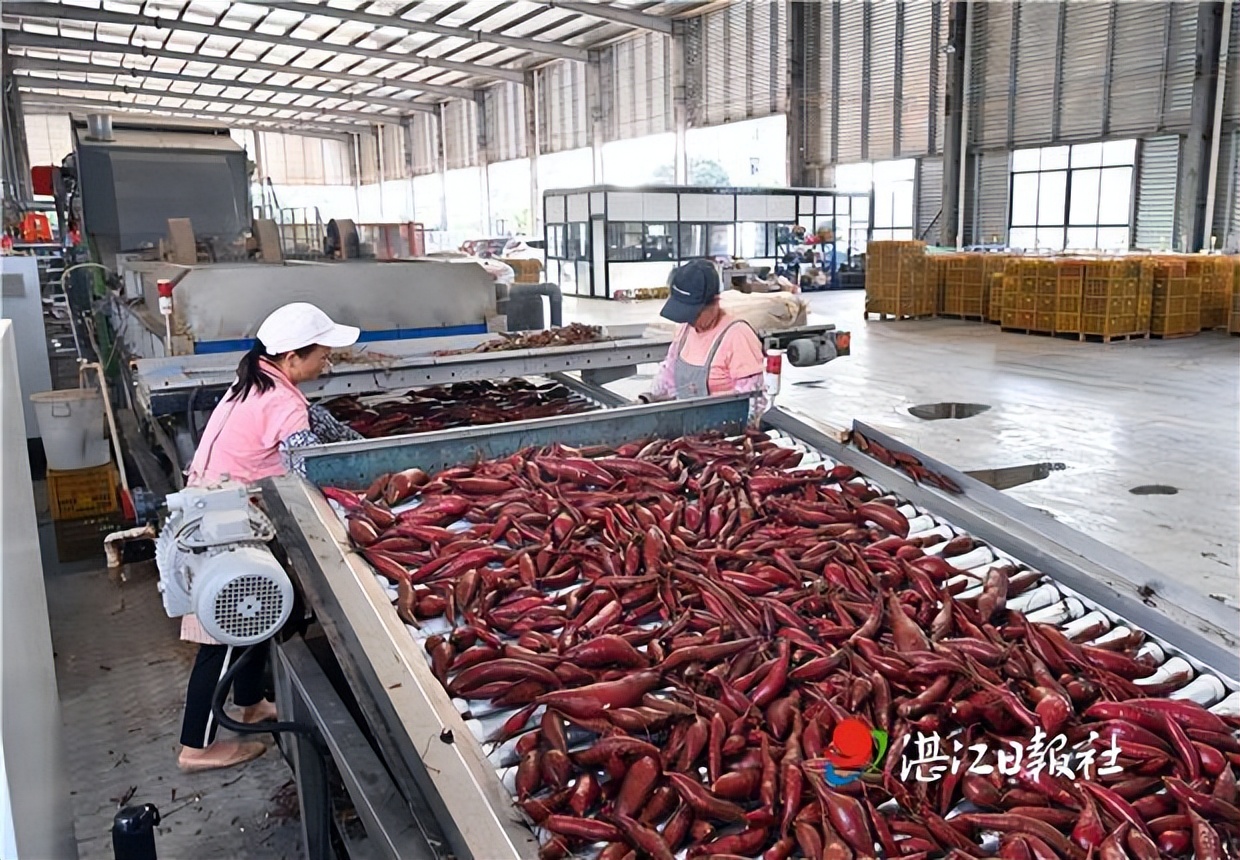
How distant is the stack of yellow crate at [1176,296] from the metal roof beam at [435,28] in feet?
52.4

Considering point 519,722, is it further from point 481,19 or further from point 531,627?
point 481,19

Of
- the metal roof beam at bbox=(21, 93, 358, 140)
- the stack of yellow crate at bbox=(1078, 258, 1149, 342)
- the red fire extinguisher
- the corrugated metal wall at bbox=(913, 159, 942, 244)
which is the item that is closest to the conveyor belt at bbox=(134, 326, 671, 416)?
the red fire extinguisher

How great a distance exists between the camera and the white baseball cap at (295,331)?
3047 mm

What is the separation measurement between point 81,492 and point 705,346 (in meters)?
3.62

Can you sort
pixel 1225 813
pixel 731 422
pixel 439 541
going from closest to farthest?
pixel 1225 813
pixel 439 541
pixel 731 422

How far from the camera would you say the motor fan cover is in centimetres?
231

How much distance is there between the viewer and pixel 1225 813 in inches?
67.7

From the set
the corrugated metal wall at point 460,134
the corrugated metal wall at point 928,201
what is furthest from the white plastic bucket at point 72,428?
the corrugated metal wall at point 460,134

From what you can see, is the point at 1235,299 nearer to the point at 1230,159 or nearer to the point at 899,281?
the point at 1230,159

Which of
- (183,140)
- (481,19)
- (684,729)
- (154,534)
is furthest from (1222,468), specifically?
(481,19)

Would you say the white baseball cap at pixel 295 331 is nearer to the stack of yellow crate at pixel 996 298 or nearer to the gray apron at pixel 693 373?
the gray apron at pixel 693 373

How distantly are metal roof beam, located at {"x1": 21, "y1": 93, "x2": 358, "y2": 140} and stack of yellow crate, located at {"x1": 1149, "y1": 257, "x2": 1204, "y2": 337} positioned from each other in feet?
87.7

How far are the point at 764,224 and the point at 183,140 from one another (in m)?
14.0

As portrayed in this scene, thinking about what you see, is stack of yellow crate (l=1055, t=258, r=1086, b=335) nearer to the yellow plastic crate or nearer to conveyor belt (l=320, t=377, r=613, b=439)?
conveyor belt (l=320, t=377, r=613, b=439)
